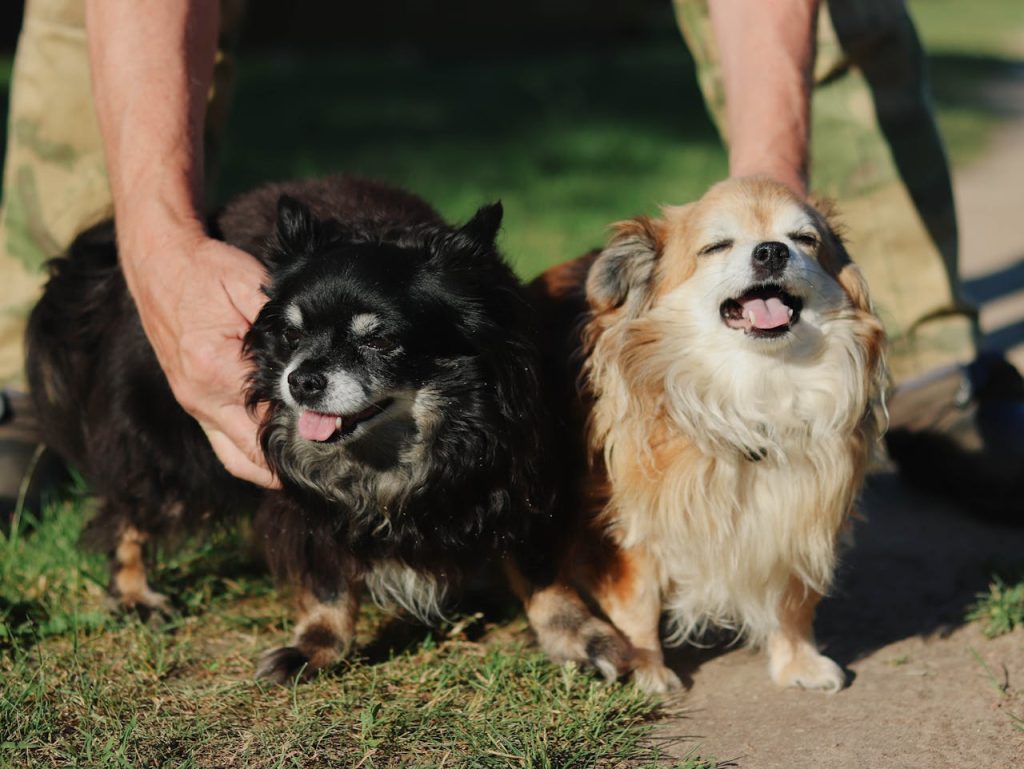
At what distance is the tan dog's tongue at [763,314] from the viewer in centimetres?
263

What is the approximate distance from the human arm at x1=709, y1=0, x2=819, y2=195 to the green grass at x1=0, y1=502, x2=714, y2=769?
4.26ft

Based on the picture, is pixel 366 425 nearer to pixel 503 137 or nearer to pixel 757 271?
pixel 757 271

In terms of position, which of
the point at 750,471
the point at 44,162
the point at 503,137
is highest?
the point at 44,162

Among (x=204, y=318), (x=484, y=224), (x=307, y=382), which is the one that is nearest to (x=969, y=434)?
(x=484, y=224)

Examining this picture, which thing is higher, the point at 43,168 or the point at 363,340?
the point at 363,340

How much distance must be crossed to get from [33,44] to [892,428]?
2.90m

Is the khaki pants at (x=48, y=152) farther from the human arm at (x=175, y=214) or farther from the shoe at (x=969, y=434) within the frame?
the shoe at (x=969, y=434)

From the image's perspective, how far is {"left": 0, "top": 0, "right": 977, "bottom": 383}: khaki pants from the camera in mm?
3648

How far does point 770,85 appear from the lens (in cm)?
301

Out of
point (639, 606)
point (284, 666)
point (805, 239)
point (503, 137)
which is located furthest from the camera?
point (503, 137)

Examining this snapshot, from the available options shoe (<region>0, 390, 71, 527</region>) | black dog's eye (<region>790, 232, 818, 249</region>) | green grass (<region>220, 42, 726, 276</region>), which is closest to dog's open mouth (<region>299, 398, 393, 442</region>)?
black dog's eye (<region>790, 232, 818, 249</region>)

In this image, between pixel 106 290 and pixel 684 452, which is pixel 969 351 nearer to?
pixel 684 452

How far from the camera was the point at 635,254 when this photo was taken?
284 cm

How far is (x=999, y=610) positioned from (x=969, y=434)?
94 centimetres
